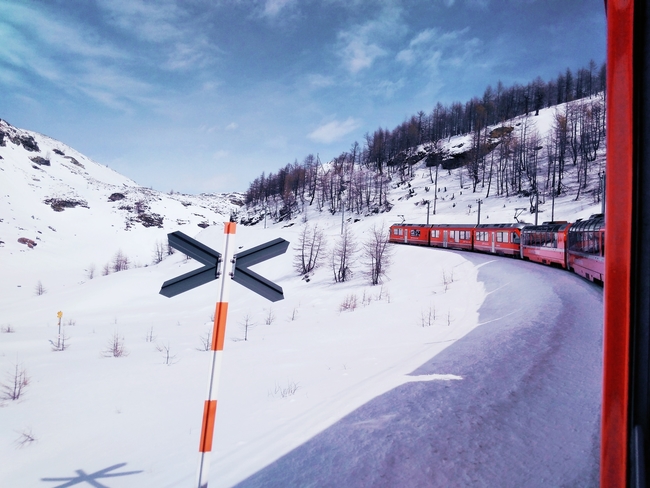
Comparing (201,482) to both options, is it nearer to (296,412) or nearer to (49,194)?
(296,412)

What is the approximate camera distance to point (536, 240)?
2267 cm

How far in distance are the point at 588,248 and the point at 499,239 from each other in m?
14.8

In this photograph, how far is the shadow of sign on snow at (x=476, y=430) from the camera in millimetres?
2975

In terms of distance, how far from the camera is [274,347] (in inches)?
406

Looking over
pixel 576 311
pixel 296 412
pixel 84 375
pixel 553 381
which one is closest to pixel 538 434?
pixel 553 381

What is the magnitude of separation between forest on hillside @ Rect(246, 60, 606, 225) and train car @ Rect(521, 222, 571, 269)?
33430mm

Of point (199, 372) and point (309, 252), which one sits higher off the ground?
point (309, 252)

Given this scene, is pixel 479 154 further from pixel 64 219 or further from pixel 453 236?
pixel 64 219

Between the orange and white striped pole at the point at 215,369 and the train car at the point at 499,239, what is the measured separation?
93.1 ft

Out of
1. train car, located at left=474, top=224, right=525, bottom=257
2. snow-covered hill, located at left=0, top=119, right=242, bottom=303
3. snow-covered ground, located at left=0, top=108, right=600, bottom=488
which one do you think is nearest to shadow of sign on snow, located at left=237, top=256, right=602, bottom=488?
snow-covered ground, located at left=0, top=108, right=600, bottom=488

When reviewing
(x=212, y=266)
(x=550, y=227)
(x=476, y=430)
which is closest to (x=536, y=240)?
(x=550, y=227)

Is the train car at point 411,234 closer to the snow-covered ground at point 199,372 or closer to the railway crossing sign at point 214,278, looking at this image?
the snow-covered ground at point 199,372

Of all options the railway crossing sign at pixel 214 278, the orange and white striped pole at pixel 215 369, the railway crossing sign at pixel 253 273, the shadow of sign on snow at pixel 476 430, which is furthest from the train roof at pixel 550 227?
the orange and white striped pole at pixel 215 369

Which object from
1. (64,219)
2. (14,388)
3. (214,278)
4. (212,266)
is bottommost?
(14,388)
